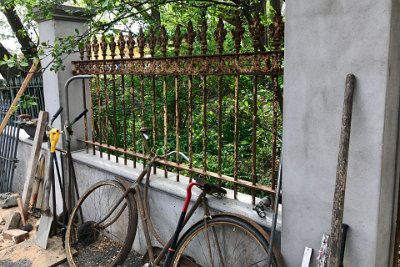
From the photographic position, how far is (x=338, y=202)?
1.82m

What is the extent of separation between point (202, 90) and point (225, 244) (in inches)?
82.0

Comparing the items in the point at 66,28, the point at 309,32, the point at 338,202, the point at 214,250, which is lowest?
the point at 214,250

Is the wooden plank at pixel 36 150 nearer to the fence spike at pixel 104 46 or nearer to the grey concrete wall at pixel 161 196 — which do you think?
the grey concrete wall at pixel 161 196

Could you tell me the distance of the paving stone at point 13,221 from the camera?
14.8 ft

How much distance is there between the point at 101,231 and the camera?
397cm

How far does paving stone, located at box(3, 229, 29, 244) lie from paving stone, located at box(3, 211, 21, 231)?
0.41ft

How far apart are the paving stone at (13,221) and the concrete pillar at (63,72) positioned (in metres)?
1.09

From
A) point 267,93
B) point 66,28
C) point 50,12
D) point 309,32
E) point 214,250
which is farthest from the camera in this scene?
point 267,93

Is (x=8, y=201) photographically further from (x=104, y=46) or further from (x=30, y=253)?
(x=104, y=46)

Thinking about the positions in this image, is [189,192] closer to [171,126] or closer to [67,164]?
[67,164]

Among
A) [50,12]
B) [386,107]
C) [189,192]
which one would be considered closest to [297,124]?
[386,107]

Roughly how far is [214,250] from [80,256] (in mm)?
1671

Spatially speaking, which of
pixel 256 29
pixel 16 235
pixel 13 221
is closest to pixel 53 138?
pixel 16 235

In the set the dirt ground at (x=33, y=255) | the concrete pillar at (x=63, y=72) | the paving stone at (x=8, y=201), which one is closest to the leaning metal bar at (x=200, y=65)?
the concrete pillar at (x=63, y=72)
